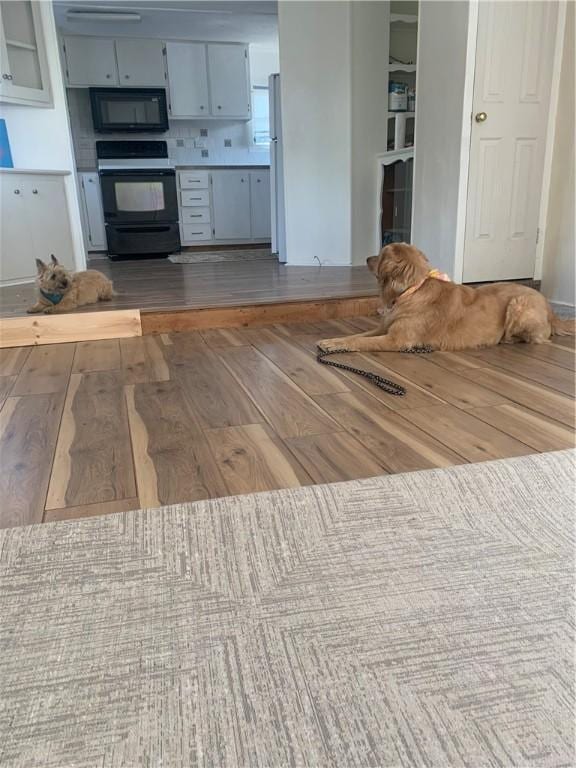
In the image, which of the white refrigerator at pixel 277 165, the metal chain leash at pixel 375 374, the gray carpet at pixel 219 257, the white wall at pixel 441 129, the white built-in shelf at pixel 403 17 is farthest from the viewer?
the gray carpet at pixel 219 257

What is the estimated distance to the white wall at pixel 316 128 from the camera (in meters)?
4.32

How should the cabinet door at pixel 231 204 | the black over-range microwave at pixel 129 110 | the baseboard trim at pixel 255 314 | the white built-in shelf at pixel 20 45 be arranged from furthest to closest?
the cabinet door at pixel 231 204
the black over-range microwave at pixel 129 110
the white built-in shelf at pixel 20 45
the baseboard trim at pixel 255 314

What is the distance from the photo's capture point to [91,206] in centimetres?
667

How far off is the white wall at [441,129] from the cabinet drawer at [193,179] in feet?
12.9

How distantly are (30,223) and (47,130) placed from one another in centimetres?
84

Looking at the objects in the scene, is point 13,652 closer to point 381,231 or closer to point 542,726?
point 542,726

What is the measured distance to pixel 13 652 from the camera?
87 centimetres

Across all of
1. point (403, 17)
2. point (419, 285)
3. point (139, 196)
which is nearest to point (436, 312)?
point (419, 285)

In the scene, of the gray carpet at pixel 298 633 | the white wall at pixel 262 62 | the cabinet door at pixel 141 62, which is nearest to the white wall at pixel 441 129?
the gray carpet at pixel 298 633

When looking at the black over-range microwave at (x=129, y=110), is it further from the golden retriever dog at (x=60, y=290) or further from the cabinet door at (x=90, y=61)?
the golden retriever dog at (x=60, y=290)

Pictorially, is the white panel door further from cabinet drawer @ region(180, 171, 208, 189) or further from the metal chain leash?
cabinet drawer @ region(180, 171, 208, 189)

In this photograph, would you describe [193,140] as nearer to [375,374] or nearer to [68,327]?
[68,327]

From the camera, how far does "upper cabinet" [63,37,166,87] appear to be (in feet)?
21.1

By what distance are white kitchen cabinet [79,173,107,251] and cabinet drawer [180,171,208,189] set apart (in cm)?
102
